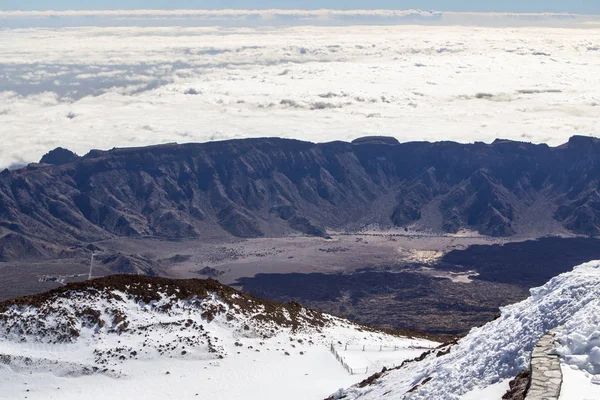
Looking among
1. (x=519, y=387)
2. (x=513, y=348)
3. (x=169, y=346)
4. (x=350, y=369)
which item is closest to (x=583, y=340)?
(x=519, y=387)

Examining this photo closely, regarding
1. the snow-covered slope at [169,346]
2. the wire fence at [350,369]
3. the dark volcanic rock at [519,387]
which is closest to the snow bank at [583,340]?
the dark volcanic rock at [519,387]

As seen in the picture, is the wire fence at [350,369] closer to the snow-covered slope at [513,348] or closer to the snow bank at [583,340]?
the snow-covered slope at [513,348]

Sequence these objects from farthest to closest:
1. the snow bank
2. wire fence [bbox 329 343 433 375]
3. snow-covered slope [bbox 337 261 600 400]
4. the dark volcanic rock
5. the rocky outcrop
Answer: wire fence [bbox 329 343 433 375]
snow-covered slope [bbox 337 261 600 400]
the snow bank
the dark volcanic rock
the rocky outcrop

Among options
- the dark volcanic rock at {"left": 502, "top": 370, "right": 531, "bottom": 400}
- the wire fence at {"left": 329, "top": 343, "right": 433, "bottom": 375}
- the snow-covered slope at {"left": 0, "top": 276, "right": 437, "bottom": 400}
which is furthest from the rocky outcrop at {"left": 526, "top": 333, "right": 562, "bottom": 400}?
the wire fence at {"left": 329, "top": 343, "right": 433, "bottom": 375}

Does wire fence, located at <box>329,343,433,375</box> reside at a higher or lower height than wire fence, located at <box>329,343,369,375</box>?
lower

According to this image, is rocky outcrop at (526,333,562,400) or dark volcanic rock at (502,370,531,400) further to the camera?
dark volcanic rock at (502,370,531,400)

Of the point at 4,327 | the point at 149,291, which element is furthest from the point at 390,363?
the point at 4,327

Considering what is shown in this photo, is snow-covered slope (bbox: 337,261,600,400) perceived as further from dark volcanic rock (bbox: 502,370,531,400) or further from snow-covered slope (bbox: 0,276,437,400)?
snow-covered slope (bbox: 0,276,437,400)

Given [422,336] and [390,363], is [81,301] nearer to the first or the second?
[390,363]
